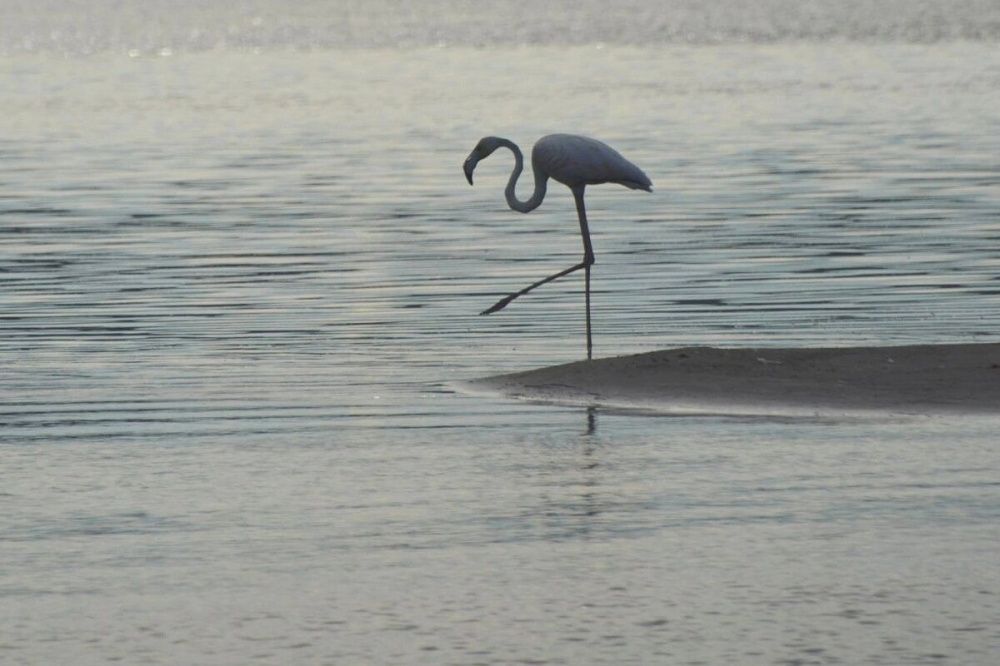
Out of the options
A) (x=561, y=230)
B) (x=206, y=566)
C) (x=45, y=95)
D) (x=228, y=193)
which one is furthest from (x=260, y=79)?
(x=206, y=566)

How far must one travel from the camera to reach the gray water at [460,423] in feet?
26.0

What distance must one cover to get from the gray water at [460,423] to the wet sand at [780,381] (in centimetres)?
39

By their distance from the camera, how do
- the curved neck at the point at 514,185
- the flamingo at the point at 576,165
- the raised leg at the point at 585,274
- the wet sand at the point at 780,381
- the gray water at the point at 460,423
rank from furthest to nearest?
the curved neck at the point at 514,185
the flamingo at the point at 576,165
the raised leg at the point at 585,274
the wet sand at the point at 780,381
the gray water at the point at 460,423

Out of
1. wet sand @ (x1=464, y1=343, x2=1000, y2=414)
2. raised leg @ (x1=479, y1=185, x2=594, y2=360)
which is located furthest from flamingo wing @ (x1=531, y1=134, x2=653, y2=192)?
wet sand @ (x1=464, y1=343, x2=1000, y2=414)

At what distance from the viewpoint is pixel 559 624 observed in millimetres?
7809

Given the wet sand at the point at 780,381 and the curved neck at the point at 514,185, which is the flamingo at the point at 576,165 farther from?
the wet sand at the point at 780,381

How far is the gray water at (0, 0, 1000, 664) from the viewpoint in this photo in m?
7.93

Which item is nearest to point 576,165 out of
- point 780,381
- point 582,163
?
point 582,163

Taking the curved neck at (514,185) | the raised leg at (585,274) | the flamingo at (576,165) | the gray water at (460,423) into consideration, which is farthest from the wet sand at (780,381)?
the curved neck at (514,185)

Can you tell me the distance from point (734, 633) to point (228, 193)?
24673mm

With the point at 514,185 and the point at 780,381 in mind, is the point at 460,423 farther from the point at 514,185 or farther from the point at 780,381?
the point at 514,185

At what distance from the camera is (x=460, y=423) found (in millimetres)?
12164

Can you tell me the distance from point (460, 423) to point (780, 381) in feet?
6.15

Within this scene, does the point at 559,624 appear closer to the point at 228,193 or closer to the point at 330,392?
the point at 330,392
